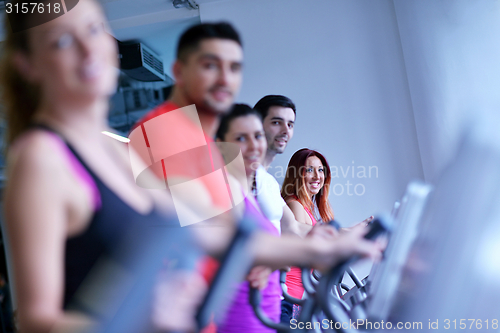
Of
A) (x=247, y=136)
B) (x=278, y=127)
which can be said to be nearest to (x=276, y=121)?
(x=278, y=127)

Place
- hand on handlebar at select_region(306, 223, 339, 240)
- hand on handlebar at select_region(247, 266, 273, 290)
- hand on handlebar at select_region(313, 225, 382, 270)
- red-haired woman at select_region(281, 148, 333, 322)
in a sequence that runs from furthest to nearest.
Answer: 1. red-haired woman at select_region(281, 148, 333, 322)
2. hand on handlebar at select_region(247, 266, 273, 290)
3. hand on handlebar at select_region(306, 223, 339, 240)
4. hand on handlebar at select_region(313, 225, 382, 270)

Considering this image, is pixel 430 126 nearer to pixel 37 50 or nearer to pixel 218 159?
pixel 218 159

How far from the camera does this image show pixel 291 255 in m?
0.59

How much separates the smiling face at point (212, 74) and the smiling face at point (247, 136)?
→ 2.09 feet

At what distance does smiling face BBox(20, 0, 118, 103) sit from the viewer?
0.50m

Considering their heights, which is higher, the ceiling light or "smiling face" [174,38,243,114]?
the ceiling light

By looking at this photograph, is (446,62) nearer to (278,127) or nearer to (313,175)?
(313,175)

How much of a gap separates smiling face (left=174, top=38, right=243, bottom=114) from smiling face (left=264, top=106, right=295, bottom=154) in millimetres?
1589

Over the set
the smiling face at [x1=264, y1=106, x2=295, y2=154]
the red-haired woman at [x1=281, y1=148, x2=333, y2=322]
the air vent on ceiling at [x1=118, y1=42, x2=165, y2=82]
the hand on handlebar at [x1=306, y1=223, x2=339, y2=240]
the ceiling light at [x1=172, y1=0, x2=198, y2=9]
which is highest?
the ceiling light at [x1=172, y1=0, x2=198, y2=9]

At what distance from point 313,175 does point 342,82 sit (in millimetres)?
1321

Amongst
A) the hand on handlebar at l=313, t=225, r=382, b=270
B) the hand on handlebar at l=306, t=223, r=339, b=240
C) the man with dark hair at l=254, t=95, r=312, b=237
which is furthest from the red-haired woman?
the hand on handlebar at l=313, t=225, r=382, b=270

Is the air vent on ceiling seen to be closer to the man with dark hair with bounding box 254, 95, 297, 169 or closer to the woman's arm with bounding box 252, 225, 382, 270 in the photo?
the man with dark hair with bounding box 254, 95, 297, 169

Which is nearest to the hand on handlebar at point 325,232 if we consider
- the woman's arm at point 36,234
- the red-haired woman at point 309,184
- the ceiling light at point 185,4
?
the woman's arm at point 36,234

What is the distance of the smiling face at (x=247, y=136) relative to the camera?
1.42 meters
